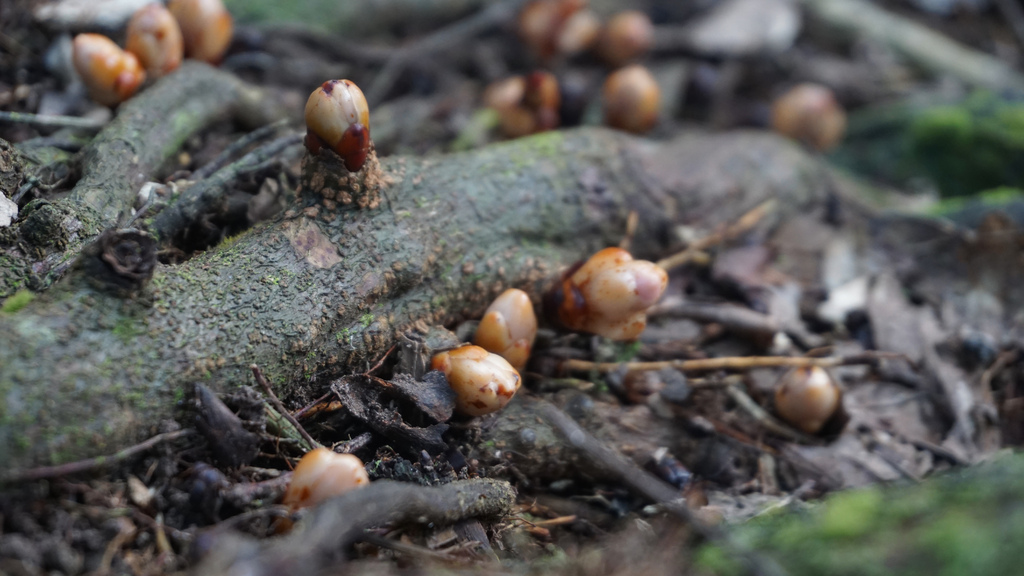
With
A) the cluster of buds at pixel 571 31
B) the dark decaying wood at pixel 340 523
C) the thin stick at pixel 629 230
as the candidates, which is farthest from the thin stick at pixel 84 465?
the cluster of buds at pixel 571 31

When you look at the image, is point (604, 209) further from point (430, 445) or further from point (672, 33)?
point (672, 33)

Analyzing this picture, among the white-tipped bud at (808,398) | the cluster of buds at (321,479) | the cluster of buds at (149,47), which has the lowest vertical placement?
the white-tipped bud at (808,398)

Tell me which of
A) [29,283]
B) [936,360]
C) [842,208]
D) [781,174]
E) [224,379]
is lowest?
[936,360]

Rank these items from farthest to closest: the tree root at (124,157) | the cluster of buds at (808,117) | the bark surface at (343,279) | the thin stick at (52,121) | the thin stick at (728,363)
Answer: the cluster of buds at (808,117)
the thin stick at (728,363)
the thin stick at (52,121)
the tree root at (124,157)
the bark surface at (343,279)

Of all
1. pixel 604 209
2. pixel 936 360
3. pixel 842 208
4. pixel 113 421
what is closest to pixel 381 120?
pixel 604 209

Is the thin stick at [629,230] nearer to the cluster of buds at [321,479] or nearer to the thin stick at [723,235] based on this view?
the thin stick at [723,235]

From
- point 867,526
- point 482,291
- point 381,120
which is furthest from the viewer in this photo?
point 381,120

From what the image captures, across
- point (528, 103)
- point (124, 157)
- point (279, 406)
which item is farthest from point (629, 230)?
point (124, 157)
